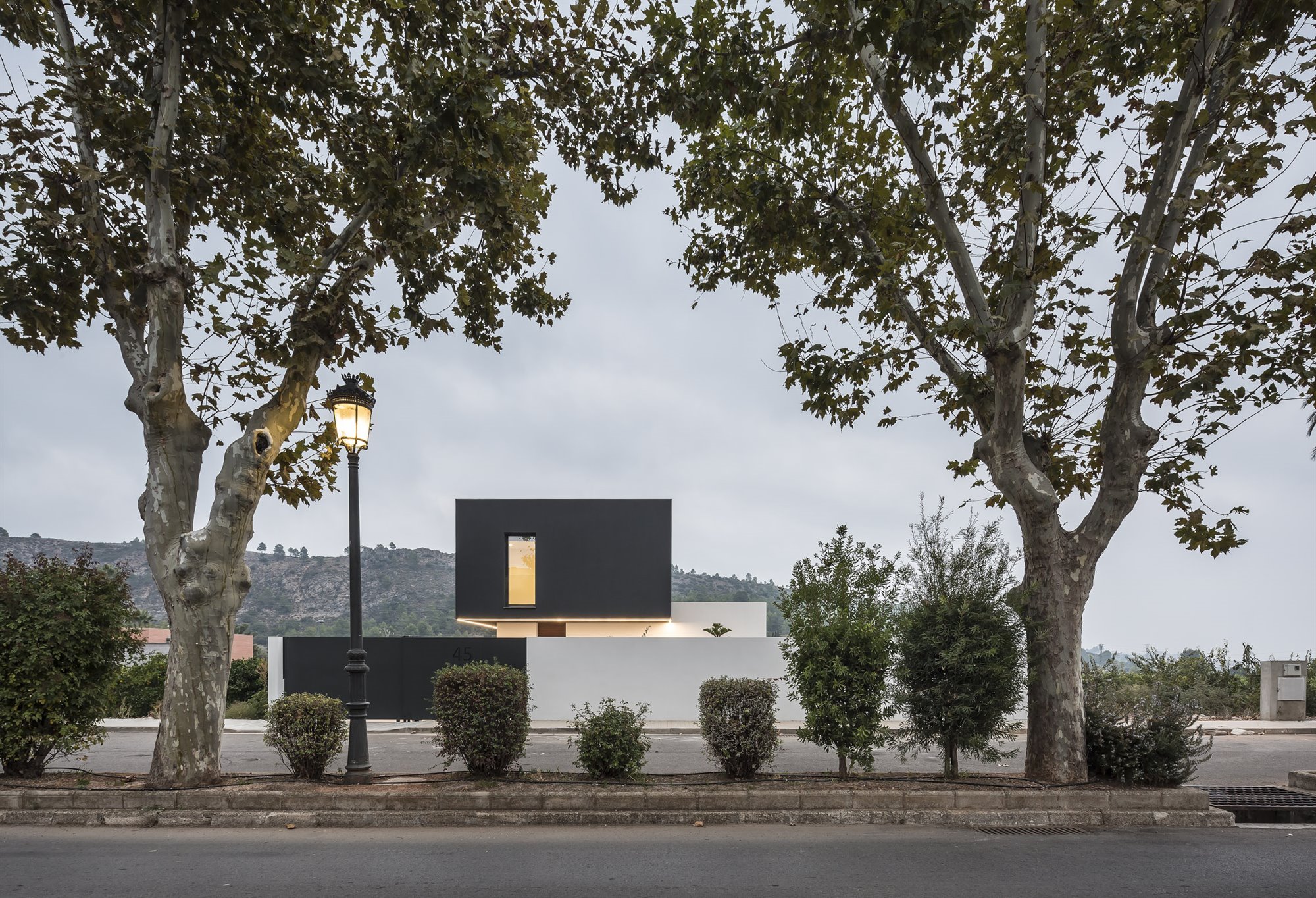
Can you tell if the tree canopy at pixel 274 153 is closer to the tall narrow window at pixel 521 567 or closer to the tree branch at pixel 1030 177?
the tree branch at pixel 1030 177

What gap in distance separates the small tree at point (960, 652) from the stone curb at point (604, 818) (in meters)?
0.89

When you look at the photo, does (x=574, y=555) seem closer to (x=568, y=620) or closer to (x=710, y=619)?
(x=568, y=620)

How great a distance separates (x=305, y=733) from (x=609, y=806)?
11.9 feet

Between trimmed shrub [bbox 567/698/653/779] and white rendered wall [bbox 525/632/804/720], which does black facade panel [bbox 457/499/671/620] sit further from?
trimmed shrub [bbox 567/698/653/779]

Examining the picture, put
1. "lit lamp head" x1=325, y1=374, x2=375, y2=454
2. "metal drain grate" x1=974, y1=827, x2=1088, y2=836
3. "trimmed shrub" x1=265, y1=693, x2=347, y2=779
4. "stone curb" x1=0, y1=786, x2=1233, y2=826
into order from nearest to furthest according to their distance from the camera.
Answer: "metal drain grate" x1=974, y1=827, x2=1088, y2=836
"stone curb" x1=0, y1=786, x2=1233, y2=826
"trimmed shrub" x1=265, y1=693, x2=347, y2=779
"lit lamp head" x1=325, y1=374, x2=375, y2=454

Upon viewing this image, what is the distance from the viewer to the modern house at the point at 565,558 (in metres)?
20.0

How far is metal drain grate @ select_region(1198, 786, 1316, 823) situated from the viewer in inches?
313

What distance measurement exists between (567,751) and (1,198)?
1085 cm

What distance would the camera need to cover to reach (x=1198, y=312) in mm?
7652

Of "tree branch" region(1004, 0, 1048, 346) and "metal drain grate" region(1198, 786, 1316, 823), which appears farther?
"tree branch" region(1004, 0, 1048, 346)

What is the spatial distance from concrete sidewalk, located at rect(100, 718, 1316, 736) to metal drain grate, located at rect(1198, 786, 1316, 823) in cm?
697

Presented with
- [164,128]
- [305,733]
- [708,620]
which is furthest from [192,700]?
[708,620]

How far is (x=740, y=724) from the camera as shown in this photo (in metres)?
8.17

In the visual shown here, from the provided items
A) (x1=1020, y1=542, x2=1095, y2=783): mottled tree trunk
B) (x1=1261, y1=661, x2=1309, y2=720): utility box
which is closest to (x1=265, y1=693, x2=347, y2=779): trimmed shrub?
(x1=1020, y1=542, x2=1095, y2=783): mottled tree trunk
